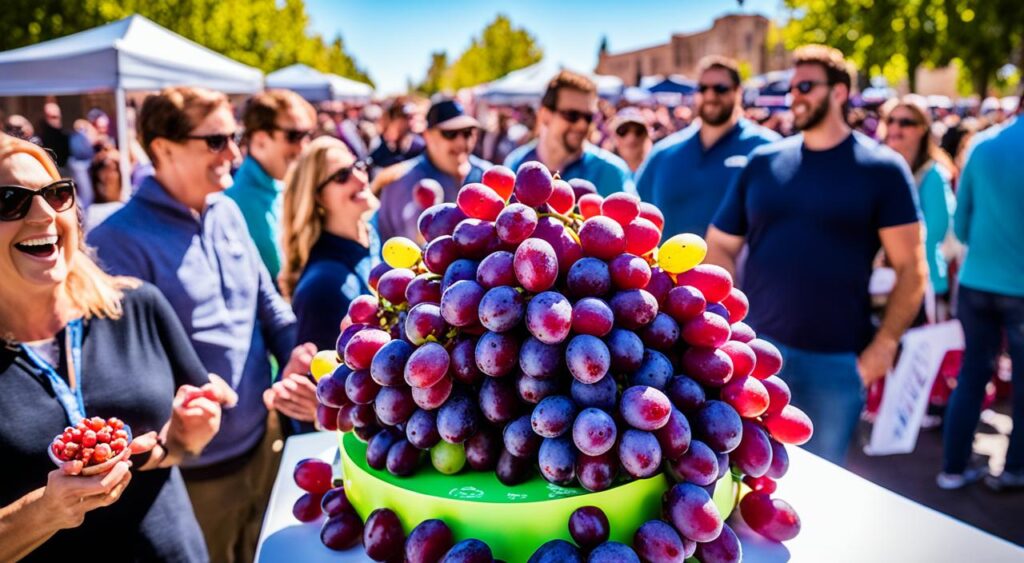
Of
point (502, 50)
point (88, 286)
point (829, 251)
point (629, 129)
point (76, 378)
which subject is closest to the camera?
point (76, 378)

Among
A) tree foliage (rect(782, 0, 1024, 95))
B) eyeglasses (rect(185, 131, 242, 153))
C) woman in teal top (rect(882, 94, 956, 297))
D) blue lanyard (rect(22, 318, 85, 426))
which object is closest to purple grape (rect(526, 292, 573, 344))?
blue lanyard (rect(22, 318, 85, 426))

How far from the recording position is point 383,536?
109 cm

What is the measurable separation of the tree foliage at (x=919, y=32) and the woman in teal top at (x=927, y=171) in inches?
857

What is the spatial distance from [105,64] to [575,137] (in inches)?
183

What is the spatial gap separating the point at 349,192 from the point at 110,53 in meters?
4.60

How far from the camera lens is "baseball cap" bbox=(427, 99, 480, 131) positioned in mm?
4328

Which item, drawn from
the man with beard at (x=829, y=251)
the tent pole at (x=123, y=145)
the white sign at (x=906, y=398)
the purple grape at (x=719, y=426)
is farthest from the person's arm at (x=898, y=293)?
the tent pole at (x=123, y=145)

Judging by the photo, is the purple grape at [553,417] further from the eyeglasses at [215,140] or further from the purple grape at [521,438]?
the eyeglasses at [215,140]

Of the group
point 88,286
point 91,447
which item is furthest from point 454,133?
point 91,447

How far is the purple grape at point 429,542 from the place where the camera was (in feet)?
3.33

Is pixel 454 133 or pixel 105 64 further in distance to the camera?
pixel 105 64

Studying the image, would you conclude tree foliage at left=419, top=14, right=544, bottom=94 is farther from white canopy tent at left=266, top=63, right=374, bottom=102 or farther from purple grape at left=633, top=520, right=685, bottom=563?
purple grape at left=633, top=520, right=685, bottom=563

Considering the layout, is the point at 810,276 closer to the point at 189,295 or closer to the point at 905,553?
the point at 905,553

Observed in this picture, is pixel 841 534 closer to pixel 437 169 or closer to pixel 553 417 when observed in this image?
pixel 553 417
